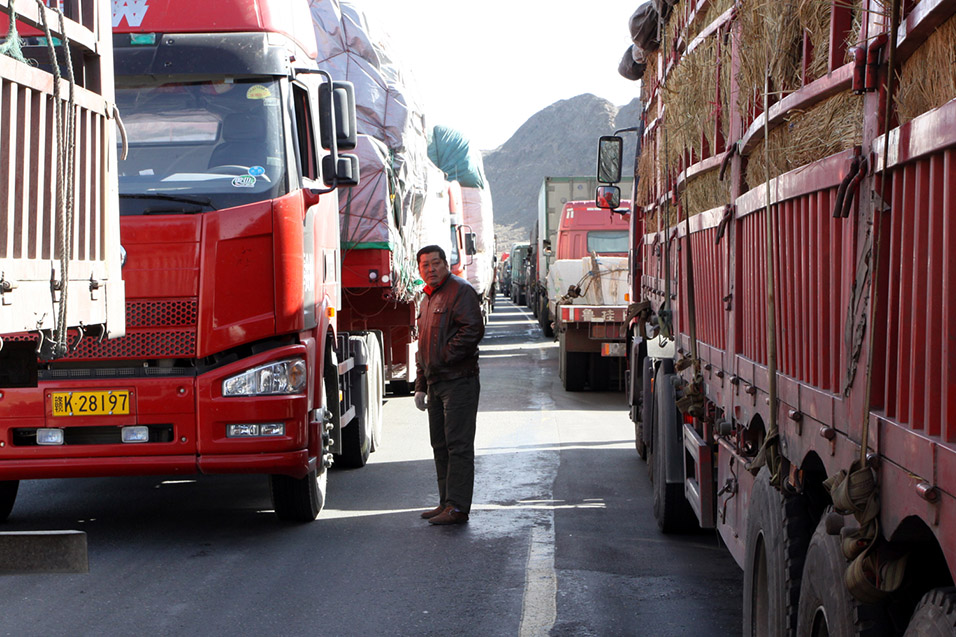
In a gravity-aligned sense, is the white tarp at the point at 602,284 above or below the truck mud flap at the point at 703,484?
above

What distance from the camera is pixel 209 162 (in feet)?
22.9

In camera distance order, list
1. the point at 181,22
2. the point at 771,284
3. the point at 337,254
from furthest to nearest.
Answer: the point at 337,254
the point at 181,22
the point at 771,284

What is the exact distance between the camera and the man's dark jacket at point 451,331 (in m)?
7.80

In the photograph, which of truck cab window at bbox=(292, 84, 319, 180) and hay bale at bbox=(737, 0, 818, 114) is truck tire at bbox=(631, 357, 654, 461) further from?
hay bale at bbox=(737, 0, 818, 114)

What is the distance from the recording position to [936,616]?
2344 mm

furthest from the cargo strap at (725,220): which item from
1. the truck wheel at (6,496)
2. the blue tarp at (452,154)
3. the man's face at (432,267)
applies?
the blue tarp at (452,154)

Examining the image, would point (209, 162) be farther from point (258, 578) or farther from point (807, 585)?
point (807, 585)

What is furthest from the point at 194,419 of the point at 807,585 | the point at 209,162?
the point at 807,585

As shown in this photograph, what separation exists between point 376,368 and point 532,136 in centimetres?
15493

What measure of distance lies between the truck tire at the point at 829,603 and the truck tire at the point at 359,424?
6397 mm

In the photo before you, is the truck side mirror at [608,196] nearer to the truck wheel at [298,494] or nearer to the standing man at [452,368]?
the standing man at [452,368]

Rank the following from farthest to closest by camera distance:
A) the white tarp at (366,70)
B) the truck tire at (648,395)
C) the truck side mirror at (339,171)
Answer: the white tarp at (366,70), the truck tire at (648,395), the truck side mirror at (339,171)

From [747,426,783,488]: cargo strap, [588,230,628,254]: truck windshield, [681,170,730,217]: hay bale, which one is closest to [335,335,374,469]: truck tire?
[681,170,730,217]: hay bale

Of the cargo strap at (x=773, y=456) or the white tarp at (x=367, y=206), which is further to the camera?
the white tarp at (x=367, y=206)
